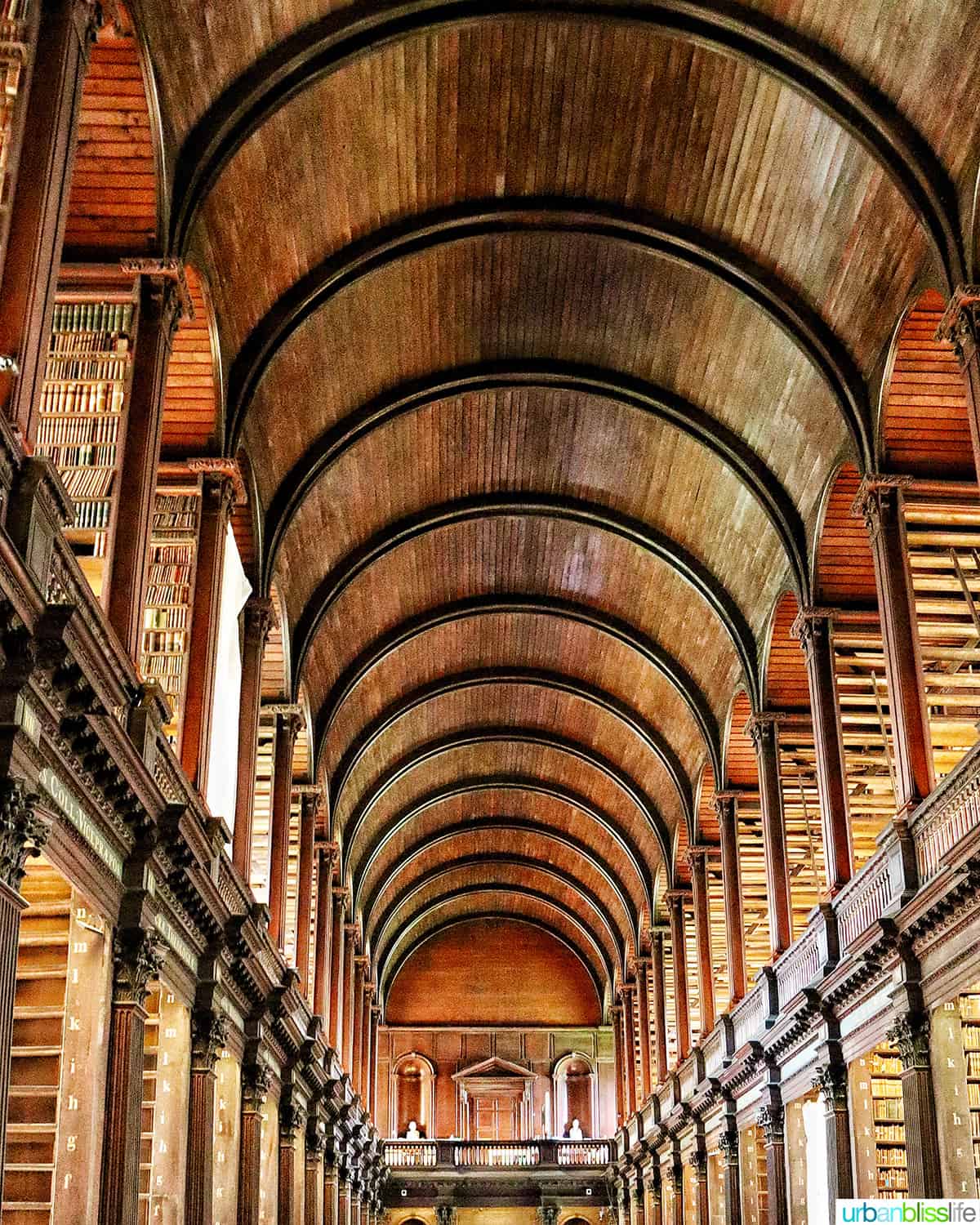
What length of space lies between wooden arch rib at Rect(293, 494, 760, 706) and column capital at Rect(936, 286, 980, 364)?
33.7 ft

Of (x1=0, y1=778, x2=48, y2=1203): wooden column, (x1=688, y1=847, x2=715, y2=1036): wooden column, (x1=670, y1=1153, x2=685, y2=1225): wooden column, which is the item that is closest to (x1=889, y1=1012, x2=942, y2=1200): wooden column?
(x1=0, y1=778, x2=48, y2=1203): wooden column

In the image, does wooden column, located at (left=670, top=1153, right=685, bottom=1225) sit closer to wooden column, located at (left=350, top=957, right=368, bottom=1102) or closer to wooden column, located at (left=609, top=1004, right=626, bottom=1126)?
wooden column, located at (left=350, top=957, right=368, bottom=1102)

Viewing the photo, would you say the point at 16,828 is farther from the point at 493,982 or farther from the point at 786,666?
the point at 493,982

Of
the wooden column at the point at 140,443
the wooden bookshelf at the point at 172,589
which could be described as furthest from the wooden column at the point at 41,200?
the wooden bookshelf at the point at 172,589

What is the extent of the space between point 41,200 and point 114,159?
402 centimetres

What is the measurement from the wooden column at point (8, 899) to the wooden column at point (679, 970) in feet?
77.6

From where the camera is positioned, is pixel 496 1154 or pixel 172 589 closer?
pixel 172 589

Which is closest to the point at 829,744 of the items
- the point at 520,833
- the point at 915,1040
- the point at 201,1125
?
the point at 915,1040

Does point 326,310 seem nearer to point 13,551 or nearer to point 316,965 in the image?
point 13,551

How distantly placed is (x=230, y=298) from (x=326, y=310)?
2.45 metres

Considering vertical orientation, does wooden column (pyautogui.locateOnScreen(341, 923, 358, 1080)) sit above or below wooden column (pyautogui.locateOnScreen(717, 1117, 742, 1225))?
above

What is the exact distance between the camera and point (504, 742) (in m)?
36.3

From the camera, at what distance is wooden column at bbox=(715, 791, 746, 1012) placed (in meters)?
25.8

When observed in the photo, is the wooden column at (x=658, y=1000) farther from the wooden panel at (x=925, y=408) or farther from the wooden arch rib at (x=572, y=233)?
the wooden arch rib at (x=572, y=233)
